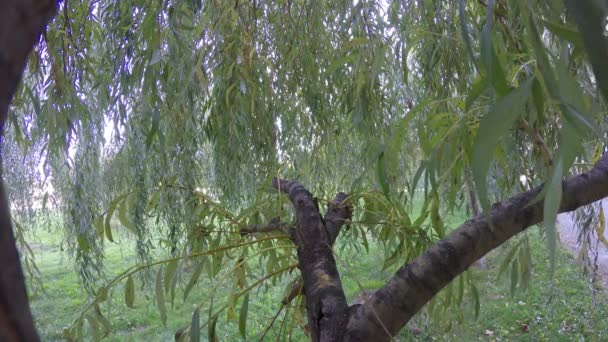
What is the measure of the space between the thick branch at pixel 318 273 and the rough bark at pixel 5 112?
0.64 metres

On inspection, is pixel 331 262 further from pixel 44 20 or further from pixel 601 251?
pixel 601 251

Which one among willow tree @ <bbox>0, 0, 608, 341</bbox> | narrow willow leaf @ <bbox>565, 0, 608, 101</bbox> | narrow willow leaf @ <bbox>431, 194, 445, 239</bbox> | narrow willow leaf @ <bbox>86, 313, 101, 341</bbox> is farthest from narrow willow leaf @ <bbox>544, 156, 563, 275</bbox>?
narrow willow leaf @ <bbox>86, 313, 101, 341</bbox>

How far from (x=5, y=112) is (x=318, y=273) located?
0.73 meters

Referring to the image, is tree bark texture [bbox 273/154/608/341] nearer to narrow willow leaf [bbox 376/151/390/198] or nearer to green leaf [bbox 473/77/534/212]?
narrow willow leaf [bbox 376/151/390/198]

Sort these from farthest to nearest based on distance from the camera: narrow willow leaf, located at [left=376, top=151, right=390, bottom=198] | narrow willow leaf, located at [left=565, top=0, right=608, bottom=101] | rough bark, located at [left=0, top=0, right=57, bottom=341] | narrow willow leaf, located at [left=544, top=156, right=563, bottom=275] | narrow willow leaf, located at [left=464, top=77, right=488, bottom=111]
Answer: narrow willow leaf, located at [left=376, top=151, right=390, bottom=198]
narrow willow leaf, located at [left=464, top=77, right=488, bottom=111]
narrow willow leaf, located at [left=544, top=156, right=563, bottom=275]
narrow willow leaf, located at [left=565, top=0, right=608, bottom=101]
rough bark, located at [left=0, top=0, right=57, bottom=341]

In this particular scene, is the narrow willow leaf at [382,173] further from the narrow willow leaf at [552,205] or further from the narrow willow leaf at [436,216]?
the narrow willow leaf at [552,205]

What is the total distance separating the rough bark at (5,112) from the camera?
223 mm

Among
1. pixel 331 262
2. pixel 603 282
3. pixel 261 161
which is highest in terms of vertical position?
pixel 261 161

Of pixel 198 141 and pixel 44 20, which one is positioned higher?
pixel 198 141

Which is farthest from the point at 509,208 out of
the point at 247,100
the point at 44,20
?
the point at 247,100

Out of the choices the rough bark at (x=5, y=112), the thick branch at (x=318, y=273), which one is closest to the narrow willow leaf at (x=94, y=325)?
the thick branch at (x=318, y=273)

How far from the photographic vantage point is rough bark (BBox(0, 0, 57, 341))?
0.22 metres

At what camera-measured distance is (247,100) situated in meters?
1.72

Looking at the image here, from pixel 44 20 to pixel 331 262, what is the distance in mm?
750
